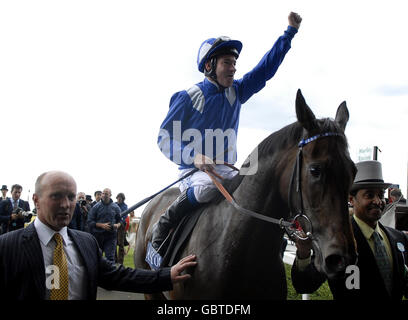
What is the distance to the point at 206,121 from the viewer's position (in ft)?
11.0

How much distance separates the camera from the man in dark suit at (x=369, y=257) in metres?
2.71

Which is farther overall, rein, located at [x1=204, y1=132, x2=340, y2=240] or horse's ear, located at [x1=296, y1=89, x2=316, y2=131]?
horse's ear, located at [x1=296, y1=89, x2=316, y2=131]

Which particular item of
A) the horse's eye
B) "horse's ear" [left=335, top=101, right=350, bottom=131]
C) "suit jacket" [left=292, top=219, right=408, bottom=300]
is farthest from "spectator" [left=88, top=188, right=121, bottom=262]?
the horse's eye

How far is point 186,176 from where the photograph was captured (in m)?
3.37

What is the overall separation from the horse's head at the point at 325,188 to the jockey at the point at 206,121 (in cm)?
97

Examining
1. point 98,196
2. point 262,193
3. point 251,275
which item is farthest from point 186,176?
point 98,196

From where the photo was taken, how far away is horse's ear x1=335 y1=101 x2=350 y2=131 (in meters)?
2.63

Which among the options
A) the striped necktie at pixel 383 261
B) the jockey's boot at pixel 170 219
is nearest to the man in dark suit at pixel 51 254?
the jockey's boot at pixel 170 219

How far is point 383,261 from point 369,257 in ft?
0.53

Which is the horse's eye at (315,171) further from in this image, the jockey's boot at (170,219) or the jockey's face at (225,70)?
the jockey's face at (225,70)

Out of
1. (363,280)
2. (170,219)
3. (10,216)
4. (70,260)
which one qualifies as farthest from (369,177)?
(10,216)

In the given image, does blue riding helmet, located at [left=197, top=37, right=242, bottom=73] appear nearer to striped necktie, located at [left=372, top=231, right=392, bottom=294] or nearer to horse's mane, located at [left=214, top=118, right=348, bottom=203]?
horse's mane, located at [left=214, top=118, right=348, bottom=203]

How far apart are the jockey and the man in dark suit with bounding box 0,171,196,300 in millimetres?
948
